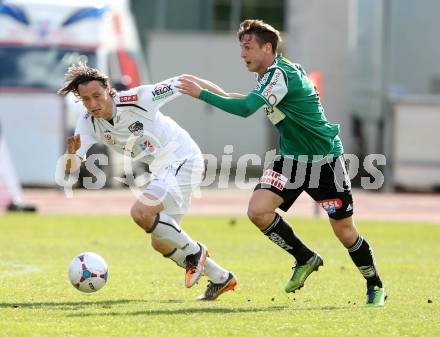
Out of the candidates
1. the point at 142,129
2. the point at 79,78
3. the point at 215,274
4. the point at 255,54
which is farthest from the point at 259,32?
the point at 215,274

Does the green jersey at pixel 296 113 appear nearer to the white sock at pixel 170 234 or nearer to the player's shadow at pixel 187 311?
the white sock at pixel 170 234

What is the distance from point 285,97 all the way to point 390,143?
19470 millimetres

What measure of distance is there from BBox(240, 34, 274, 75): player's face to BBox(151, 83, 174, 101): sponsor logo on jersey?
2.48 feet

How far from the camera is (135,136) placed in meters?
10.2

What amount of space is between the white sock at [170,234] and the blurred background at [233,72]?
10122mm

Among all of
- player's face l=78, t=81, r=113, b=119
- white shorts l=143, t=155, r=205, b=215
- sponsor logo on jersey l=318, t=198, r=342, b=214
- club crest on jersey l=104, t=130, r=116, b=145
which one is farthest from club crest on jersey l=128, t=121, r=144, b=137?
sponsor logo on jersey l=318, t=198, r=342, b=214

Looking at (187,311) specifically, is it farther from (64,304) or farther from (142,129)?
(142,129)

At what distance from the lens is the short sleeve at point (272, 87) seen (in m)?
9.36

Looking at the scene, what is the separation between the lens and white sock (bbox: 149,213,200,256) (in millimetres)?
9719

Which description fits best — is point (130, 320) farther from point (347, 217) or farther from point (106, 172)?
point (106, 172)

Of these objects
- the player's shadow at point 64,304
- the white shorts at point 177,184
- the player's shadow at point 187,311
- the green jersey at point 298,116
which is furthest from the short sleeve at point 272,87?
the player's shadow at point 64,304

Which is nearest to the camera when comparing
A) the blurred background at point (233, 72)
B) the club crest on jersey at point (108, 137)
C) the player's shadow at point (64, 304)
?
the player's shadow at point (64, 304)

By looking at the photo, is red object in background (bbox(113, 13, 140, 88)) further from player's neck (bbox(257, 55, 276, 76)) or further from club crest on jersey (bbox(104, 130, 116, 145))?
player's neck (bbox(257, 55, 276, 76))

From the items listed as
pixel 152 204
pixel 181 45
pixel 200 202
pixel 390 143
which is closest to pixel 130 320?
pixel 152 204
